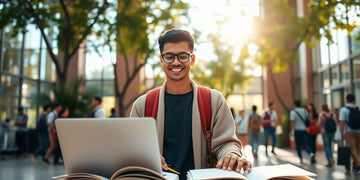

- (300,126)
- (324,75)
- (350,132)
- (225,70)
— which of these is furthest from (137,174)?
(225,70)

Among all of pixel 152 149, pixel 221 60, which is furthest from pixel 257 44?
pixel 152 149

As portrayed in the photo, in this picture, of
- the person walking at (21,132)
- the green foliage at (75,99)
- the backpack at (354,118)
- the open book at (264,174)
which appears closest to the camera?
the open book at (264,174)

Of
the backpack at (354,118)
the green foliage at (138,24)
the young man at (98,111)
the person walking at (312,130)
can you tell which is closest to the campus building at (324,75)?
the person walking at (312,130)

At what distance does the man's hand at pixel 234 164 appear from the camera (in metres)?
1.49

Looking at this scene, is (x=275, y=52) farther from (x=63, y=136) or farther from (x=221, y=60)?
(x=63, y=136)

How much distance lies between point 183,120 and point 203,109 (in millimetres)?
138

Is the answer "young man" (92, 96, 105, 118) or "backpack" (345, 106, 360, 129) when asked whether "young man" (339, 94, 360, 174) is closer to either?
"backpack" (345, 106, 360, 129)

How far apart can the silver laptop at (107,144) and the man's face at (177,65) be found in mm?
738

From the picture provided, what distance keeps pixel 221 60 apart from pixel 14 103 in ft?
41.1

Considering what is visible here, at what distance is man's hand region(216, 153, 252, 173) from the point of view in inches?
58.6

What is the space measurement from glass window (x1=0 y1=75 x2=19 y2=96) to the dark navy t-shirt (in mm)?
13926

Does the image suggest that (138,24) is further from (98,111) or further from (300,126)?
(300,126)

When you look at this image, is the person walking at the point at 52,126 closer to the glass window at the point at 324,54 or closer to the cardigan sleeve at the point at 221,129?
the cardigan sleeve at the point at 221,129

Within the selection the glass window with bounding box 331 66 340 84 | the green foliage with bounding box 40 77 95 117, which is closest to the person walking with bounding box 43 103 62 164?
the green foliage with bounding box 40 77 95 117
